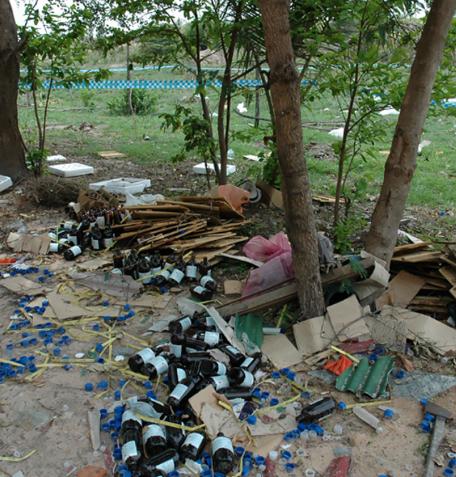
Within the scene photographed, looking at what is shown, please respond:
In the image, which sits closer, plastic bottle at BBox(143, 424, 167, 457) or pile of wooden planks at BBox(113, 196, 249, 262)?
plastic bottle at BBox(143, 424, 167, 457)

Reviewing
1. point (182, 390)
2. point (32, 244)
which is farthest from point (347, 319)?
point (32, 244)

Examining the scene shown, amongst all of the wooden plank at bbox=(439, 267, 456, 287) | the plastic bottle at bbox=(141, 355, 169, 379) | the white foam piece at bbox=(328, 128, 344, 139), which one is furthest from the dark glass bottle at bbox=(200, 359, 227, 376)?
the white foam piece at bbox=(328, 128, 344, 139)

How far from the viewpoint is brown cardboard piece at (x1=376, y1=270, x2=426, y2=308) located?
4004 millimetres

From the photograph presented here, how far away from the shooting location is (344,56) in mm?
4613

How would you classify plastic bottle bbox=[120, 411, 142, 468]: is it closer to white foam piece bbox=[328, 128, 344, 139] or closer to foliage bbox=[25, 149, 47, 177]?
foliage bbox=[25, 149, 47, 177]

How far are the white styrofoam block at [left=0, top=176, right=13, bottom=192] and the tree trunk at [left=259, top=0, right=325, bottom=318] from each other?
515cm

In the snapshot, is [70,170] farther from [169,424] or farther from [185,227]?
[169,424]

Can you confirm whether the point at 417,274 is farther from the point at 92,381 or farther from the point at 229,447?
the point at 92,381

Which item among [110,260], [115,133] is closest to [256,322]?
[110,260]

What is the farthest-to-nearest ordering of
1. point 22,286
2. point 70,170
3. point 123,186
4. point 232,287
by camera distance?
1. point 70,170
2. point 123,186
3. point 22,286
4. point 232,287

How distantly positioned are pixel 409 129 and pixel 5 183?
18.4ft

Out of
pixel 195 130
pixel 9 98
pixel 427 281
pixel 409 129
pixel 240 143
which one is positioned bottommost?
pixel 240 143

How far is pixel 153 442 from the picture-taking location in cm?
261

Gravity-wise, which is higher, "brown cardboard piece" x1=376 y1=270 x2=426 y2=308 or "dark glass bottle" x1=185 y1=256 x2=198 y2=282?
"brown cardboard piece" x1=376 y1=270 x2=426 y2=308
